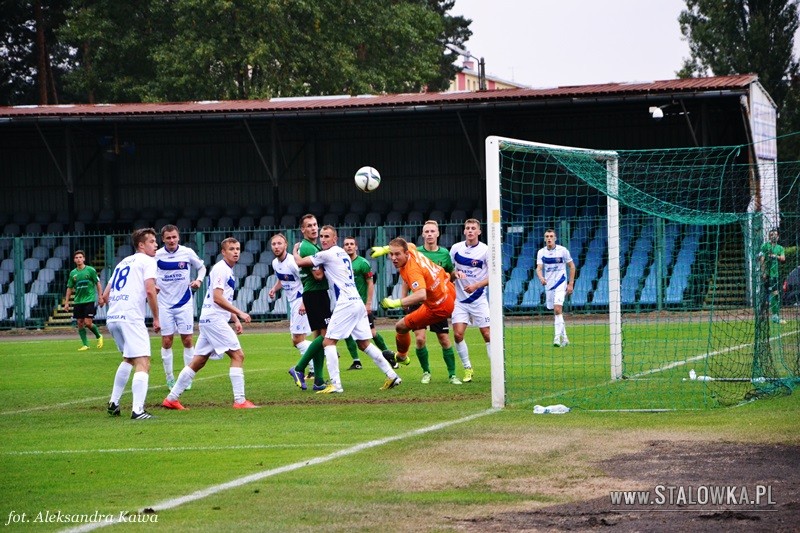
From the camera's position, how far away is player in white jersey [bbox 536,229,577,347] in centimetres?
2150

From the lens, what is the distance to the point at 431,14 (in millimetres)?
52312

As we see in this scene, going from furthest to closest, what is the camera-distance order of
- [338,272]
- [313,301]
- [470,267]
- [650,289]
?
[650,289]
[470,267]
[313,301]
[338,272]

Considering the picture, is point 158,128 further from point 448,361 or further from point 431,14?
point 448,361

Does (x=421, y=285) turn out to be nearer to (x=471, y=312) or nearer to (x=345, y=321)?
(x=345, y=321)

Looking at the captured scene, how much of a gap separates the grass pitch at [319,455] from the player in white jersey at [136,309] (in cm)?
52

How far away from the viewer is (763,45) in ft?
180

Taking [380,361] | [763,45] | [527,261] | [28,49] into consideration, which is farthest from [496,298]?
[28,49]

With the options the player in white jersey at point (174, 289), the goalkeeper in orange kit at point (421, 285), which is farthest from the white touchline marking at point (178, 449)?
the player in white jersey at point (174, 289)

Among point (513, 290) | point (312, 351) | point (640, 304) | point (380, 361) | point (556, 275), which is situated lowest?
point (380, 361)

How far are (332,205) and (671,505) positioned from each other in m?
30.0

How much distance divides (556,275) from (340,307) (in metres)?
8.17

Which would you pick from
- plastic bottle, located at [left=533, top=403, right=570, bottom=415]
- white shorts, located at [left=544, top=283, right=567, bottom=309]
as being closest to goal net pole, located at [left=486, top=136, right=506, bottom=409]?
plastic bottle, located at [left=533, top=403, right=570, bottom=415]

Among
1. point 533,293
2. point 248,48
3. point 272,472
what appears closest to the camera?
point 272,472

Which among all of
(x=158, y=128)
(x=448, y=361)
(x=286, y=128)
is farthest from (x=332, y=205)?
(x=448, y=361)
